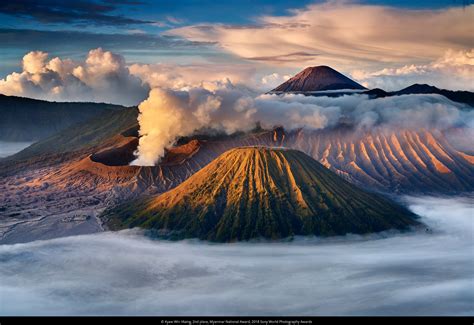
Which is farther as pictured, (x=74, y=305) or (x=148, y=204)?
(x=148, y=204)

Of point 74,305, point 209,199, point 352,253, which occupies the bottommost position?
point 74,305

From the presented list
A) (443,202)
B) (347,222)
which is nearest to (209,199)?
(347,222)

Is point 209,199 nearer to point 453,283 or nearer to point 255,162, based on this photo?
point 255,162

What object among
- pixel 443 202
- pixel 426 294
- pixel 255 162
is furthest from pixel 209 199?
pixel 443 202

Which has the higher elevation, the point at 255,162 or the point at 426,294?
the point at 255,162

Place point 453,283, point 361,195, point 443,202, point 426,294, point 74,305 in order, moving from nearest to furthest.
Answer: point 74,305, point 426,294, point 453,283, point 361,195, point 443,202

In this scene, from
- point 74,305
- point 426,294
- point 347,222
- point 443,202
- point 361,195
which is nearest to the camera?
point 74,305
